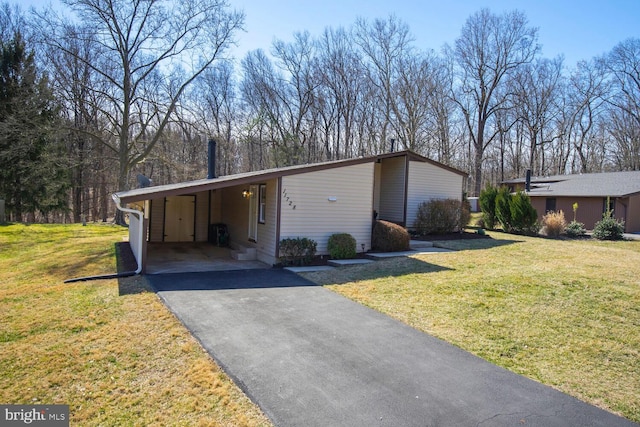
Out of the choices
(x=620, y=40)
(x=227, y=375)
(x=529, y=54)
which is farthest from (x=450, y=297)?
(x=620, y=40)

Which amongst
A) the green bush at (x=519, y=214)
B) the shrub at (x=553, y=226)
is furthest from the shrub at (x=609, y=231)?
the green bush at (x=519, y=214)

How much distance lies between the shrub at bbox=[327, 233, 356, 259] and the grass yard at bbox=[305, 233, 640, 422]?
93cm

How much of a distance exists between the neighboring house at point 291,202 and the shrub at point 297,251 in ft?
0.65

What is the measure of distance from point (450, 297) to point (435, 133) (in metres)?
25.5

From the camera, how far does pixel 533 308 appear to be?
5.91 m

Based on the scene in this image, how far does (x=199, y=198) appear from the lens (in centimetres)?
1457

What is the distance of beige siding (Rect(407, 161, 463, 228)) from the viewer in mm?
14500

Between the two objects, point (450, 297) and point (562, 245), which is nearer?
point (450, 297)

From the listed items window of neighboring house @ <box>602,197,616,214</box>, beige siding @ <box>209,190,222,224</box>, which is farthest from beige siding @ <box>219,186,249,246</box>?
window of neighboring house @ <box>602,197,616,214</box>

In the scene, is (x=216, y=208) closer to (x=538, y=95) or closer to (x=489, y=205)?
(x=489, y=205)

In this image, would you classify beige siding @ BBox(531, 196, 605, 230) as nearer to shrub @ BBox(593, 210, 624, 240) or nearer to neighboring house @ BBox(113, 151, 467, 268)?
shrub @ BBox(593, 210, 624, 240)

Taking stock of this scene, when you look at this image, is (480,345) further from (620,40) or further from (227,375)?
(620,40)

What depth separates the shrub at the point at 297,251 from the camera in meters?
9.63

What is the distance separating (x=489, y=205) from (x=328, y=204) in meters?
11.0
